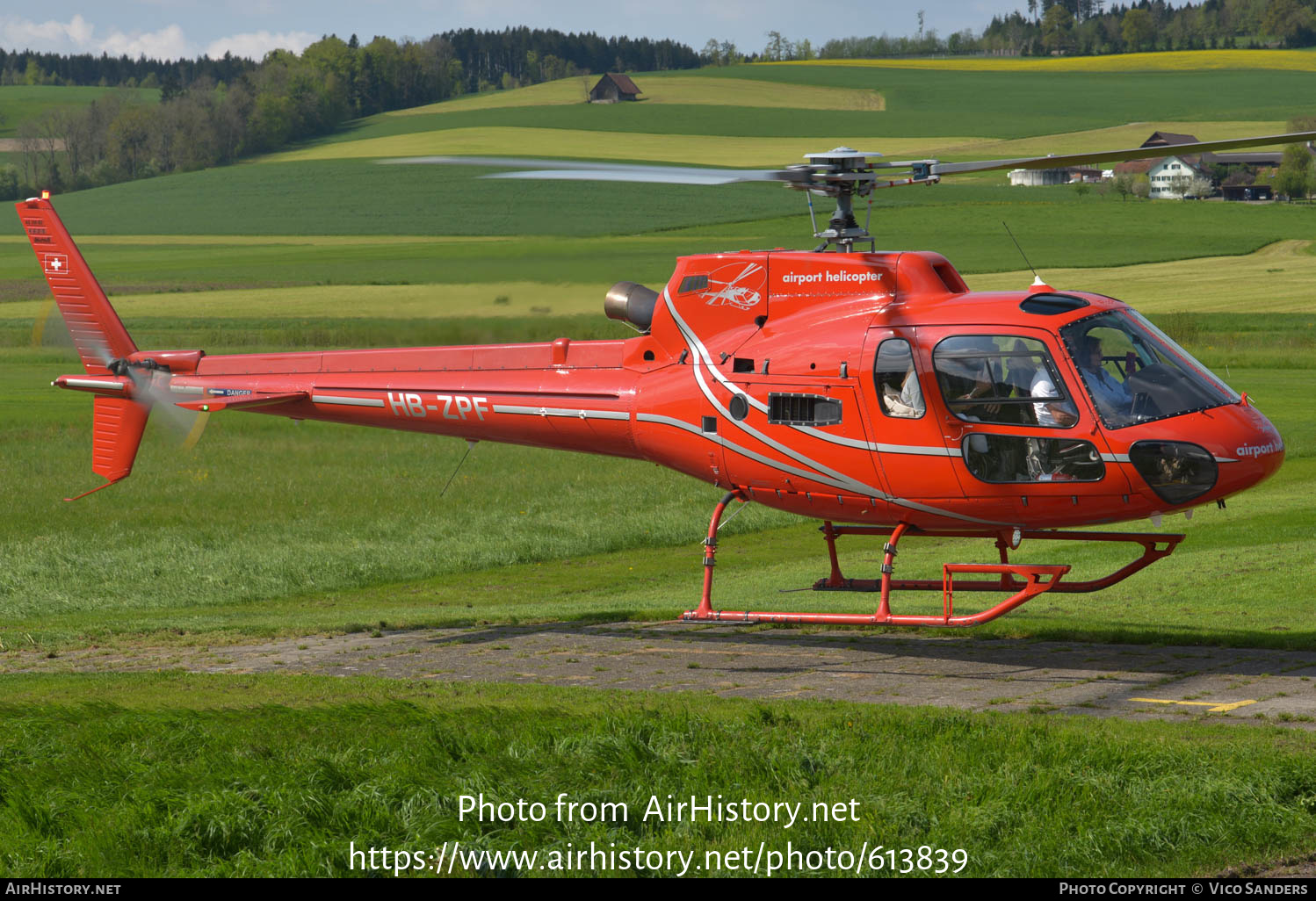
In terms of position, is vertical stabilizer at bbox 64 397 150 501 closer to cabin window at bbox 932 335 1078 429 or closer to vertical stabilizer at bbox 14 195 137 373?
vertical stabilizer at bbox 14 195 137 373

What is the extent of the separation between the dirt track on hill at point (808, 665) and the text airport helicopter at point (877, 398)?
553mm

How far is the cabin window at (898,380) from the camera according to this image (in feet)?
37.3

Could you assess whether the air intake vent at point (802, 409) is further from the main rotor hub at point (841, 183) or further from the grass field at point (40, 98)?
the grass field at point (40, 98)

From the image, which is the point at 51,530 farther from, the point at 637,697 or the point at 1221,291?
the point at 1221,291

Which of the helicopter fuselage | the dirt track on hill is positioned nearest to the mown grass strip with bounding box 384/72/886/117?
the helicopter fuselage

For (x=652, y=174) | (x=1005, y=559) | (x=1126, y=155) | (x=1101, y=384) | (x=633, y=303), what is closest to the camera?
(x=1126, y=155)

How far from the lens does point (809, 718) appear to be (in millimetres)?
8859

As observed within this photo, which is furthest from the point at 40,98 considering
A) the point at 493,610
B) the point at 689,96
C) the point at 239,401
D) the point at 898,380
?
the point at 898,380

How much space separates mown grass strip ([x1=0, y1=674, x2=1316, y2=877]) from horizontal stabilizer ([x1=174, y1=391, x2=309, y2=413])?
6174mm

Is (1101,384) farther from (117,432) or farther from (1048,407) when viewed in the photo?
(117,432)

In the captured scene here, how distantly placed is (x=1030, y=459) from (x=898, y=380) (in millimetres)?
1362

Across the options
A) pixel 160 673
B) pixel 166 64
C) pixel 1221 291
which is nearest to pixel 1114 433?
pixel 160 673

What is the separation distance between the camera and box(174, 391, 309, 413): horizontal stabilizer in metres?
15.2

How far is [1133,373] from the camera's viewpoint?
1076cm
